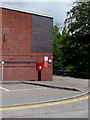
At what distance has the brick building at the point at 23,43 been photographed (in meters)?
20.9

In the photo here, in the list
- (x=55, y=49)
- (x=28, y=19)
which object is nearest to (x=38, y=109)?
(x=28, y=19)

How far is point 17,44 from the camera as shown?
70.6ft

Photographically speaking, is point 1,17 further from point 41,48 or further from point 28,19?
point 41,48

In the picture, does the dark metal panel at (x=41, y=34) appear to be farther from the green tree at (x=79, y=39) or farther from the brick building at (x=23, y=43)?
the green tree at (x=79, y=39)

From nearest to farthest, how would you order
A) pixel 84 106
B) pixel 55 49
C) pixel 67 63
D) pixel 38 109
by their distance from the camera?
pixel 38 109 → pixel 84 106 → pixel 67 63 → pixel 55 49

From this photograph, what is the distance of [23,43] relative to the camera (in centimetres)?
2186

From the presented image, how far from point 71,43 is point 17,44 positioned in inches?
745

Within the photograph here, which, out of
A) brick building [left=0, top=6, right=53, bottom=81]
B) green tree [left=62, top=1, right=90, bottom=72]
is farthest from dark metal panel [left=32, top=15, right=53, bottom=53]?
green tree [left=62, top=1, right=90, bottom=72]

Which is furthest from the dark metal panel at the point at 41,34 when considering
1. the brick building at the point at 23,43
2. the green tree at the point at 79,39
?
the green tree at the point at 79,39

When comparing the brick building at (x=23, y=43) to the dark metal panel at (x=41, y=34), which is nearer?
the brick building at (x=23, y=43)

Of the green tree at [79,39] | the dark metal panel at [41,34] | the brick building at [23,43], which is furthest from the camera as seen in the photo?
the green tree at [79,39]

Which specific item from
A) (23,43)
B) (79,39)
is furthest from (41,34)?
(79,39)

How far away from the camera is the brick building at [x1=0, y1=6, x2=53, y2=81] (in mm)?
20891

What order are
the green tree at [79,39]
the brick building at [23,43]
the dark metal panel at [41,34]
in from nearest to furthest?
1. the brick building at [23,43]
2. the dark metal panel at [41,34]
3. the green tree at [79,39]
